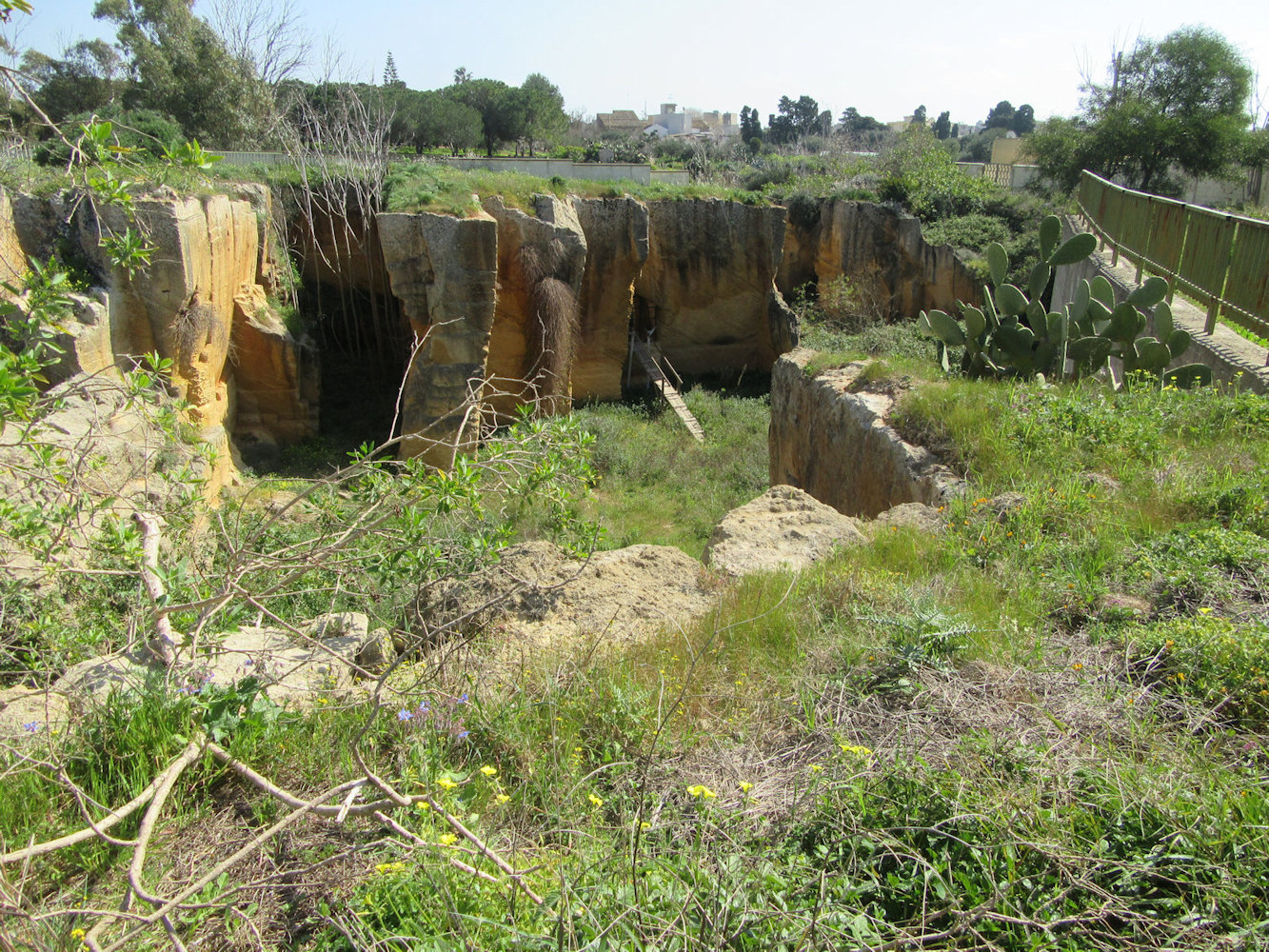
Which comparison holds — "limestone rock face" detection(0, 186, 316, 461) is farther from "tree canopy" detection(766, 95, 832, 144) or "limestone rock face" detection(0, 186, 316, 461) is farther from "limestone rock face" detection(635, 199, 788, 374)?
"tree canopy" detection(766, 95, 832, 144)

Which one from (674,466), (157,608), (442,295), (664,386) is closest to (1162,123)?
(664,386)

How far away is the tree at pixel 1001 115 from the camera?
10386cm

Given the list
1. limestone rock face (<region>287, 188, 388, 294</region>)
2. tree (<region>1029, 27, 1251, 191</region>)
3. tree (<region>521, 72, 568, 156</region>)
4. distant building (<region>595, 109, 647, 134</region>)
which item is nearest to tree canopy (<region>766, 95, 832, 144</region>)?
distant building (<region>595, 109, 647, 134</region>)

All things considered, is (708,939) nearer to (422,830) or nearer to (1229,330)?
(422,830)

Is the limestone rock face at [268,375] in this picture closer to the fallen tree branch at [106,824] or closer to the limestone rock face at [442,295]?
the limestone rock face at [442,295]

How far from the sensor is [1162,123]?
22000mm

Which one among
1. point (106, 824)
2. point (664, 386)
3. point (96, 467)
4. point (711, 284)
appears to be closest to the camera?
point (106, 824)

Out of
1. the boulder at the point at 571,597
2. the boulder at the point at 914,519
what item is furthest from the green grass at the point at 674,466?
the boulder at the point at 914,519

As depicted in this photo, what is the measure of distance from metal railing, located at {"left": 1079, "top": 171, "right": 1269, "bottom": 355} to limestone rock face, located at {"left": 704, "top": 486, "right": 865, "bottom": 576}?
4641mm

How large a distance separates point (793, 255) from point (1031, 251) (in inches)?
219

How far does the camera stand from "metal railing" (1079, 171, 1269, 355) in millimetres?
7754

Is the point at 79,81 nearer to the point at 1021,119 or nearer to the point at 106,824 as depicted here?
the point at 106,824

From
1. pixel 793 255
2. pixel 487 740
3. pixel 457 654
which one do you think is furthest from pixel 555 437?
pixel 793 255

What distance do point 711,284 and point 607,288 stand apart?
307 cm
